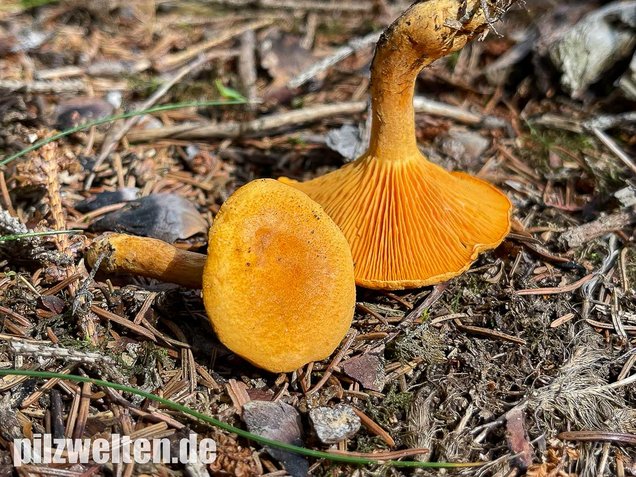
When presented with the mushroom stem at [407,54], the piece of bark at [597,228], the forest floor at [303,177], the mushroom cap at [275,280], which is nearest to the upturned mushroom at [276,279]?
the mushroom cap at [275,280]

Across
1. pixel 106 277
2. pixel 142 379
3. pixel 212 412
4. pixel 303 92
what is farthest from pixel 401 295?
pixel 303 92

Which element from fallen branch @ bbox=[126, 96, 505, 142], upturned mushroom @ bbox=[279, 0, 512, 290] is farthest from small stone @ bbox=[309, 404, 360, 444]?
fallen branch @ bbox=[126, 96, 505, 142]

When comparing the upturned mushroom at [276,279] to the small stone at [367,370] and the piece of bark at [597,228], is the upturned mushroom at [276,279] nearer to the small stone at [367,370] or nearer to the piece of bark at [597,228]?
the small stone at [367,370]

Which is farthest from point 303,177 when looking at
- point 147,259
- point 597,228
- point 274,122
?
point 597,228

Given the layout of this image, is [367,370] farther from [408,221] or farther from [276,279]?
[408,221]

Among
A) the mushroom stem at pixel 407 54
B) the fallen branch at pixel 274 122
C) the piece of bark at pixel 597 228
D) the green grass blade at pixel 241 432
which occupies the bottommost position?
the green grass blade at pixel 241 432
